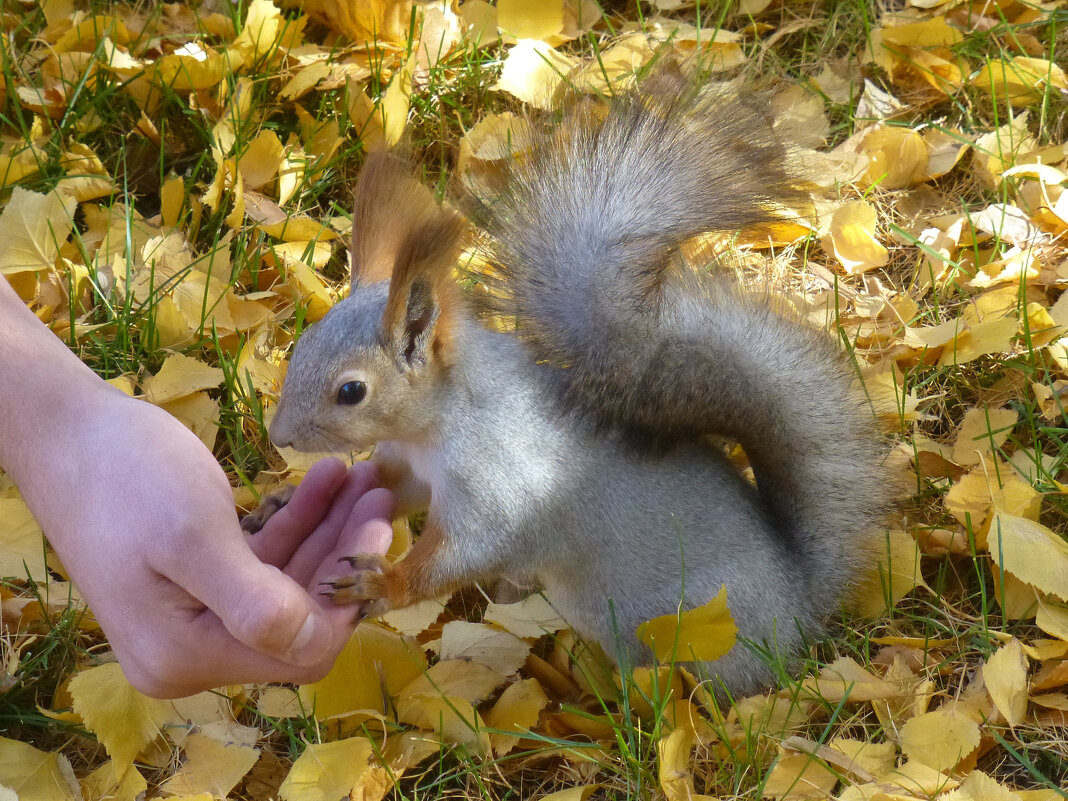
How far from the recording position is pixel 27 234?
6.44 feet

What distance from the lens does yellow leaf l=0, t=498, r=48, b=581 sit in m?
1.65

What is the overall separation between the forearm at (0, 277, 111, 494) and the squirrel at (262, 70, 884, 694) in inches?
10.0

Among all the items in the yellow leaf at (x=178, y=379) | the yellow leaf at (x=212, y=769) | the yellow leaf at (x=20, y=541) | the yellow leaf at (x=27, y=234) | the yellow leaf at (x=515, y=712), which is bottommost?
the yellow leaf at (x=212, y=769)

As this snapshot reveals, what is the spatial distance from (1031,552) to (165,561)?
1.11m

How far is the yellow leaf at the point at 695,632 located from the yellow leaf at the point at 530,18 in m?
1.40

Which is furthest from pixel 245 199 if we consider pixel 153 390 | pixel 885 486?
pixel 885 486

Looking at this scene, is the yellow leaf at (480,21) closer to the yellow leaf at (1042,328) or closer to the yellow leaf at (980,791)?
the yellow leaf at (1042,328)

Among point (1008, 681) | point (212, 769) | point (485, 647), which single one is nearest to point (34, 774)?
point (212, 769)

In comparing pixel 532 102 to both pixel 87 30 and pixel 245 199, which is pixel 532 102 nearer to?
pixel 245 199

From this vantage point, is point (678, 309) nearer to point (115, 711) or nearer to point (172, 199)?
point (115, 711)

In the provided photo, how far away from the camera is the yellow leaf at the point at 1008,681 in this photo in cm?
140

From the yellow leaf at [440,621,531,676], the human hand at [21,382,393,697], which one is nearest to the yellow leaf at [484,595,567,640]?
the yellow leaf at [440,621,531,676]

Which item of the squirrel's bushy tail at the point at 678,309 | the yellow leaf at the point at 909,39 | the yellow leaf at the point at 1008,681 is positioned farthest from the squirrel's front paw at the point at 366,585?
the yellow leaf at the point at 909,39

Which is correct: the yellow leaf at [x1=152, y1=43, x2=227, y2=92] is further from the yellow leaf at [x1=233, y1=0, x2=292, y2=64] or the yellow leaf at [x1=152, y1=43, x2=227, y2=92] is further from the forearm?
the forearm
